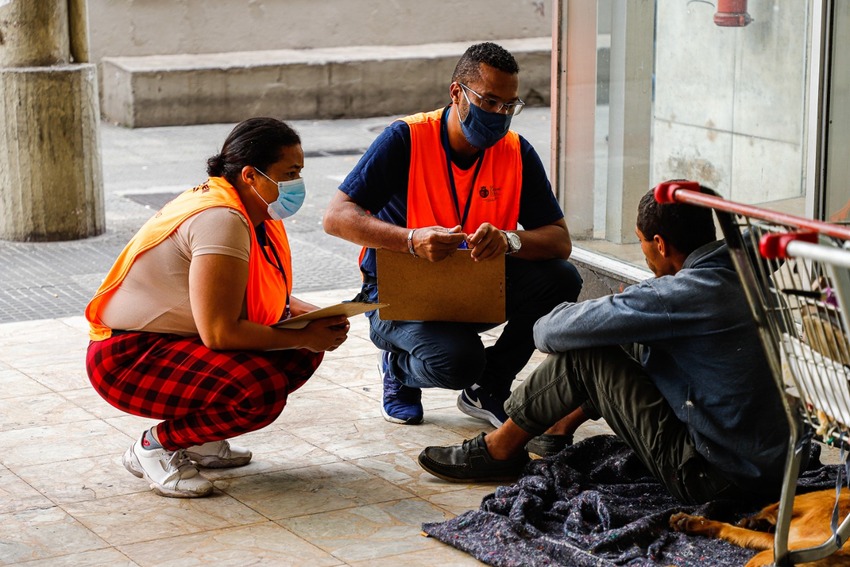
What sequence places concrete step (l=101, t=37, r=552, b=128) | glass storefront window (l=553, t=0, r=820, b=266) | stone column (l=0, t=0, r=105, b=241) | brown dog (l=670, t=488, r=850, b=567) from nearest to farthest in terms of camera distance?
brown dog (l=670, t=488, r=850, b=567), glass storefront window (l=553, t=0, r=820, b=266), stone column (l=0, t=0, r=105, b=241), concrete step (l=101, t=37, r=552, b=128)

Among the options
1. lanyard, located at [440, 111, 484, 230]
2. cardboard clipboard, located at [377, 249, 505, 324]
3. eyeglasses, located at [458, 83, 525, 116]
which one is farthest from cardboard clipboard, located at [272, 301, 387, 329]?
eyeglasses, located at [458, 83, 525, 116]

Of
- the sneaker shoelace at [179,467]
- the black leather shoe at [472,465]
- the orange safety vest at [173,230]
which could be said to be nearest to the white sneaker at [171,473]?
the sneaker shoelace at [179,467]

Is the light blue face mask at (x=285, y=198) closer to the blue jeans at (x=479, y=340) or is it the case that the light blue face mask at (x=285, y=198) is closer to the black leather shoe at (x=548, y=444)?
the blue jeans at (x=479, y=340)

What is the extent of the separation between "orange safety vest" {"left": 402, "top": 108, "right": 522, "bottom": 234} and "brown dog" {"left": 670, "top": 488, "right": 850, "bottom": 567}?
1.47m

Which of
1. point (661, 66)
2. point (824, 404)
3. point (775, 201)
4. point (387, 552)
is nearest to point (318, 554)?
point (387, 552)

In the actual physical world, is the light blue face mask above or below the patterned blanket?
above

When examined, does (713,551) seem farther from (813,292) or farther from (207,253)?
(207,253)

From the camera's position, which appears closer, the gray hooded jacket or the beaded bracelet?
the gray hooded jacket

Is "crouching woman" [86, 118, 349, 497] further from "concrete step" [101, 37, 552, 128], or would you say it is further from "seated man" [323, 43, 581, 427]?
"concrete step" [101, 37, 552, 128]

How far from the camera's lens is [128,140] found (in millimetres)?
12375

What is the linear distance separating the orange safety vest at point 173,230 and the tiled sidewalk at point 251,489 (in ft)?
1.76

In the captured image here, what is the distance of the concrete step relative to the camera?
13078 millimetres

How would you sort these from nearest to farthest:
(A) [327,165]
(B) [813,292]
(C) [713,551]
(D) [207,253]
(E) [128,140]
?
(B) [813,292] → (C) [713,551] → (D) [207,253] → (A) [327,165] → (E) [128,140]

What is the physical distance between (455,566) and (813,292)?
1.37 m
